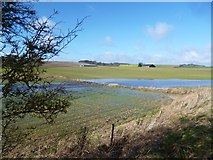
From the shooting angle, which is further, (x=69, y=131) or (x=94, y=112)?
(x=94, y=112)

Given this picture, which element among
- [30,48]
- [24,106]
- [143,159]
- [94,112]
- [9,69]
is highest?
[30,48]

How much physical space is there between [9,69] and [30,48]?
0.44 meters

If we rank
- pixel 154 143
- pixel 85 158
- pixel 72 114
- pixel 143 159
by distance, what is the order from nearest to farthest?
pixel 143 159
pixel 154 143
pixel 85 158
pixel 72 114

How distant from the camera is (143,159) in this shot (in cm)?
420

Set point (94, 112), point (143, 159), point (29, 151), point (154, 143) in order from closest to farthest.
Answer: point (143, 159) < point (154, 143) < point (29, 151) < point (94, 112)

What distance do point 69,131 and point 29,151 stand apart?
2927mm

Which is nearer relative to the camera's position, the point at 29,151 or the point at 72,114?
the point at 29,151

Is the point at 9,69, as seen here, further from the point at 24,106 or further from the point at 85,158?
the point at 85,158

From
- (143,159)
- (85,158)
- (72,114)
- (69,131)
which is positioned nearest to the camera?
(143,159)

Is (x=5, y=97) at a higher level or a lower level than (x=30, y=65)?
lower

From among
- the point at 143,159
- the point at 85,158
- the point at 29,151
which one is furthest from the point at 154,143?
the point at 29,151

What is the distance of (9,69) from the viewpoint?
393cm

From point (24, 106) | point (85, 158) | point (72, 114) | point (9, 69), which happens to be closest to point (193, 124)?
point (85, 158)

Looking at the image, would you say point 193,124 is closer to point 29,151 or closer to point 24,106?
point 24,106
